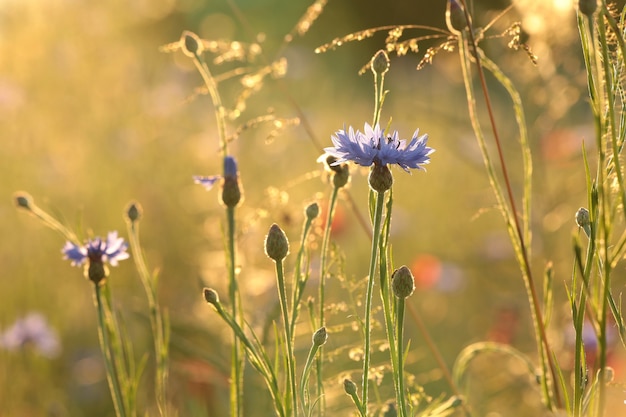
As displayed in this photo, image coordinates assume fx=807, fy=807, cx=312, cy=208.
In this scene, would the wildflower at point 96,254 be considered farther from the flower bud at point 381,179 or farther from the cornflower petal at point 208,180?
the flower bud at point 381,179

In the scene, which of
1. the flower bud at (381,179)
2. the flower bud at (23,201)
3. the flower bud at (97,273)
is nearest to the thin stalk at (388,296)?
the flower bud at (381,179)

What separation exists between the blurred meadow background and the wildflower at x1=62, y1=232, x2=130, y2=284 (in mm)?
142

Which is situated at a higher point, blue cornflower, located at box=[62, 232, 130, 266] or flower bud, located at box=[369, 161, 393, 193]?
blue cornflower, located at box=[62, 232, 130, 266]

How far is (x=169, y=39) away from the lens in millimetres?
4906

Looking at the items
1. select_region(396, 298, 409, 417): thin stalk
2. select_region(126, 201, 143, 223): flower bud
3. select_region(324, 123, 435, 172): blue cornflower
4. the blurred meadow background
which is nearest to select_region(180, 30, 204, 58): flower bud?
the blurred meadow background

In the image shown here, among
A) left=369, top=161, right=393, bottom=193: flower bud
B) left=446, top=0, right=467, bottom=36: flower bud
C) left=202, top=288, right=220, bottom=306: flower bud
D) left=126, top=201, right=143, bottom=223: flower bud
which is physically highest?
left=126, top=201, right=143, bottom=223: flower bud

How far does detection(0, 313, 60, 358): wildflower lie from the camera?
139 centimetres

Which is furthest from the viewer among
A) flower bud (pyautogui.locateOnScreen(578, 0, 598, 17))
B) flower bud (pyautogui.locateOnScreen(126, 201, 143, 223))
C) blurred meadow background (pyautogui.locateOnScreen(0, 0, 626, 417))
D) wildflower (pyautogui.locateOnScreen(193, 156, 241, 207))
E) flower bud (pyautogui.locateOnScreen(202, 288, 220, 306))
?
blurred meadow background (pyautogui.locateOnScreen(0, 0, 626, 417))

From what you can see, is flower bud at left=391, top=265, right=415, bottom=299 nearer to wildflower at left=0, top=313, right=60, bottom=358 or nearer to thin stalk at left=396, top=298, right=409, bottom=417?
thin stalk at left=396, top=298, right=409, bottom=417

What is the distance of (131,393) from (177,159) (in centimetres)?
190

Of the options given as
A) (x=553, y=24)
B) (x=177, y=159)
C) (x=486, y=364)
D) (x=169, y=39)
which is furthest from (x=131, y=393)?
(x=169, y=39)

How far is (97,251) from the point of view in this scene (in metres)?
0.78

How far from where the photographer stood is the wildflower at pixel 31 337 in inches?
54.9

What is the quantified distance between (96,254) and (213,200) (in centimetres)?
147
